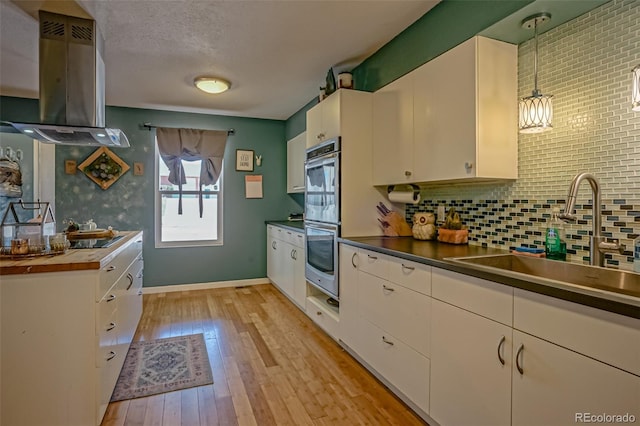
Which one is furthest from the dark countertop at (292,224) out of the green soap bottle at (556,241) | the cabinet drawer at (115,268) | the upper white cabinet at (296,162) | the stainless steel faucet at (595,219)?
the stainless steel faucet at (595,219)

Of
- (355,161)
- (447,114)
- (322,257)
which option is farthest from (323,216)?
(447,114)

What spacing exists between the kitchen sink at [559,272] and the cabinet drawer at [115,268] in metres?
1.75

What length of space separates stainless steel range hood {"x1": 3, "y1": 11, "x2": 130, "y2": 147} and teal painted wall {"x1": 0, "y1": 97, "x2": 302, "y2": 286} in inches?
79.1

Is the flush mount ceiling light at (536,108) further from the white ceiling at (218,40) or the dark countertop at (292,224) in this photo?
the dark countertop at (292,224)

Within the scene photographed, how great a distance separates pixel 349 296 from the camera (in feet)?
8.25

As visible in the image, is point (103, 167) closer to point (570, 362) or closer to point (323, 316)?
point (323, 316)

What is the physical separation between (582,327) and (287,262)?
3.17 meters

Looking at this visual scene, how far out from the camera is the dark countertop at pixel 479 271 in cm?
95

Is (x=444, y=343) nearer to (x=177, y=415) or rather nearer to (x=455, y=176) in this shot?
(x=455, y=176)

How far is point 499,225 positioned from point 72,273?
234cm

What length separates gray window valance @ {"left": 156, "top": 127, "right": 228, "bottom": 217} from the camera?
4.37 meters

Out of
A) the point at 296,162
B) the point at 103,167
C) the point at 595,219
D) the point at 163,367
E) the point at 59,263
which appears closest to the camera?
the point at 595,219

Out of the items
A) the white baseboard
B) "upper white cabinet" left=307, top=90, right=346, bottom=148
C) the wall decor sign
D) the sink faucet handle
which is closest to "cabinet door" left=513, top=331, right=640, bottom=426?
the sink faucet handle

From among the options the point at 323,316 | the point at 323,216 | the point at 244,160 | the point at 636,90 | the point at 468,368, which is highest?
the point at 244,160
